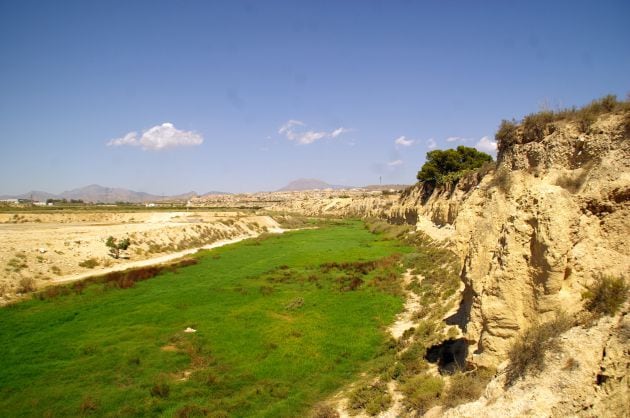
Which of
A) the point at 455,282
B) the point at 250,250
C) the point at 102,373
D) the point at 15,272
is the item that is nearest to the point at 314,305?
the point at 455,282

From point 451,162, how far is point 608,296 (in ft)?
217

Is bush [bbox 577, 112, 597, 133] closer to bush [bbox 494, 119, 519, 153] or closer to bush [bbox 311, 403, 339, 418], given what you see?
bush [bbox 494, 119, 519, 153]

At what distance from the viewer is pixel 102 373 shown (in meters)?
16.1

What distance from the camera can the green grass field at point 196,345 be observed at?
45.6 ft

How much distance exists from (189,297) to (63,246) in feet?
80.6

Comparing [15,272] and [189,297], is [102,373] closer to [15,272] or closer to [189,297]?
[189,297]

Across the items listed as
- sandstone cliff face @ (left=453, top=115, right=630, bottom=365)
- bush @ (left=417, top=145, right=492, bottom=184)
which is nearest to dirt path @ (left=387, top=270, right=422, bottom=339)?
sandstone cliff face @ (left=453, top=115, right=630, bottom=365)

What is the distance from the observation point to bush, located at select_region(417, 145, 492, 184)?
70438 millimetres

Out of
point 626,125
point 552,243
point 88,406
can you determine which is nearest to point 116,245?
point 88,406

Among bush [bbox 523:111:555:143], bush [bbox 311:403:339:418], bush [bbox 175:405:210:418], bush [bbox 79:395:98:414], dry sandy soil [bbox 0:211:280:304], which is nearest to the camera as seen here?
bush [bbox 311:403:339:418]

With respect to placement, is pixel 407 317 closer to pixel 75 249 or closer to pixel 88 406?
pixel 88 406

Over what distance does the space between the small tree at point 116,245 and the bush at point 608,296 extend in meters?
48.9

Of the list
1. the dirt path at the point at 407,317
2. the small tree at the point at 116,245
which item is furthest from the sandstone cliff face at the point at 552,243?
the small tree at the point at 116,245

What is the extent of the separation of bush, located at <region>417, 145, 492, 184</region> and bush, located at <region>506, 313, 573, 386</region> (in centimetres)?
6215
